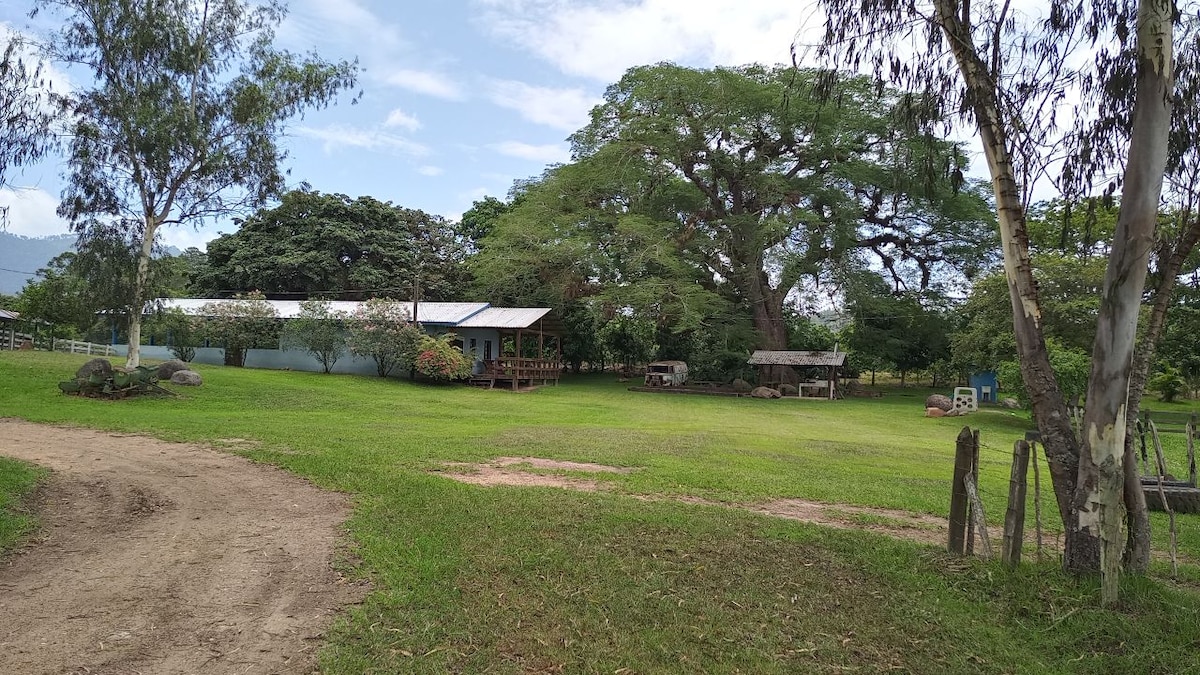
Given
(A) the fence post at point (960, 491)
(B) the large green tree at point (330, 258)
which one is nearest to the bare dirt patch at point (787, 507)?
(A) the fence post at point (960, 491)

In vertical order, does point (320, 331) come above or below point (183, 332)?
above

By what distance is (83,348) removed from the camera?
110 ft

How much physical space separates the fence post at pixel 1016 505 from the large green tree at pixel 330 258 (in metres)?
37.3

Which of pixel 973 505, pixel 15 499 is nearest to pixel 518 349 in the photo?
pixel 15 499

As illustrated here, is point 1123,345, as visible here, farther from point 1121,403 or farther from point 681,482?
point 681,482

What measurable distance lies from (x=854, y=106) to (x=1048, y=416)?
27713mm

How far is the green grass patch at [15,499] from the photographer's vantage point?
17.8ft

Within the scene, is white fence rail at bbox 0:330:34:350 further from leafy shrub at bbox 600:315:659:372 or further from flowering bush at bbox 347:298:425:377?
leafy shrub at bbox 600:315:659:372

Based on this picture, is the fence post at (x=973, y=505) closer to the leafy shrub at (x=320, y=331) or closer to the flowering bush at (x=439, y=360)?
the flowering bush at (x=439, y=360)

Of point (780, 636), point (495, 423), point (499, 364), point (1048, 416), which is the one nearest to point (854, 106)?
point (499, 364)

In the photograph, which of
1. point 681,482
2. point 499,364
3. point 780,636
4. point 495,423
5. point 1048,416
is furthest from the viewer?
point 499,364

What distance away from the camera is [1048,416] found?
4.93 meters

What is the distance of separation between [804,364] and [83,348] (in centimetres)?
3422

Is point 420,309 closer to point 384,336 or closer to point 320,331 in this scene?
point 384,336
